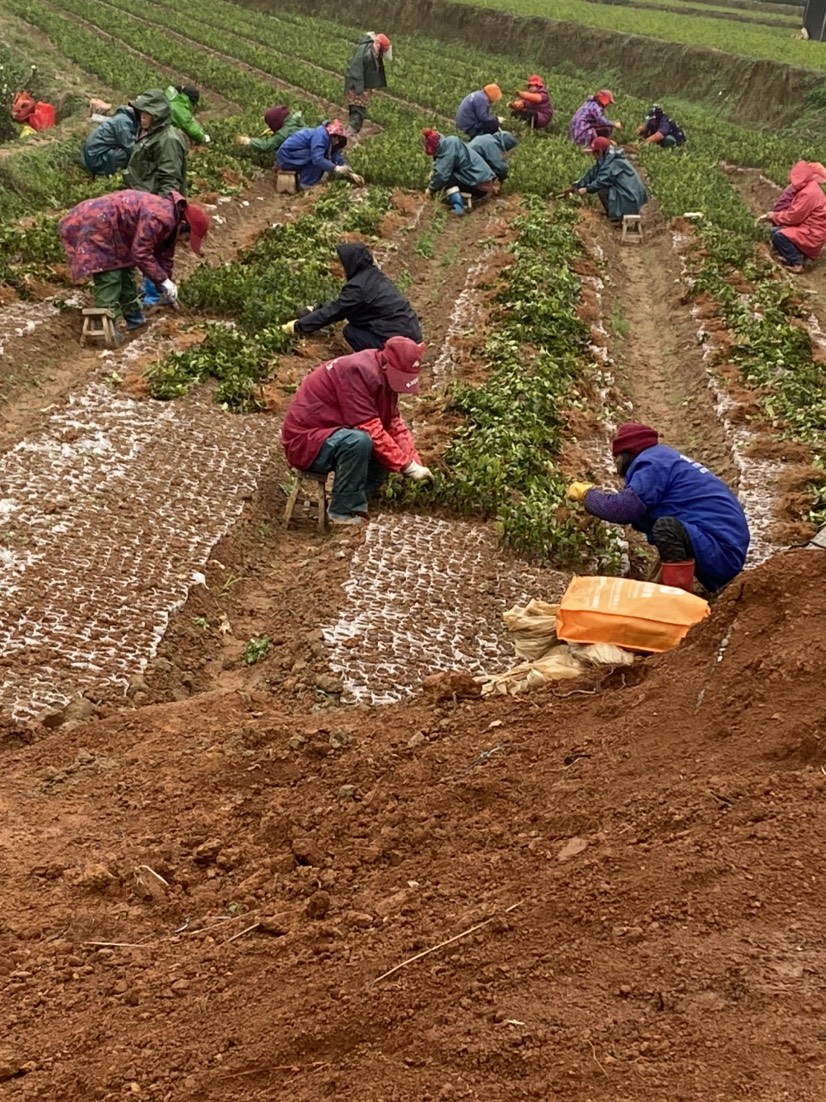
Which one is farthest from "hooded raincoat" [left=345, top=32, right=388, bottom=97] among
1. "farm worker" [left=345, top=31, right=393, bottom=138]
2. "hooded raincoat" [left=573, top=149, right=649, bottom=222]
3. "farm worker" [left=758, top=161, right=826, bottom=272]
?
"farm worker" [left=758, top=161, right=826, bottom=272]

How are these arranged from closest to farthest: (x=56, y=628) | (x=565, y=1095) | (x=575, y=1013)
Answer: (x=565, y=1095) → (x=575, y=1013) → (x=56, y=628)

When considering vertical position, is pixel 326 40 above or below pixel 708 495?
above

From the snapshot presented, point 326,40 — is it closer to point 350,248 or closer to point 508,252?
point 508,252

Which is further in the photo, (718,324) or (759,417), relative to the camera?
(718,324)

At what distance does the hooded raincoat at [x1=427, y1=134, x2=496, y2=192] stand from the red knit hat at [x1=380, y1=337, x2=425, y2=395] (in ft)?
35.5

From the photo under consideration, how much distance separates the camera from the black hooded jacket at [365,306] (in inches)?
384

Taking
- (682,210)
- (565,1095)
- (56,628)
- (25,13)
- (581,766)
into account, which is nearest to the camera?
(565,1095)

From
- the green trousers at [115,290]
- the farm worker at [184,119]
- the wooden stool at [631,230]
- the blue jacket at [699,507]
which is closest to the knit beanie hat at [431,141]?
the wooden stool at [631,230]

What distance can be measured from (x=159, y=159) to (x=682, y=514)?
27.4 feet

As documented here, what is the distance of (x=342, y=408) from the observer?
7.65 metres

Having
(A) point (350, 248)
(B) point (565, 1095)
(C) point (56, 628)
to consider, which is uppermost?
(A) point (350, 248)

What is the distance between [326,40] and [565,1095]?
37.4 metres

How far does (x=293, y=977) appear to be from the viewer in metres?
3.46

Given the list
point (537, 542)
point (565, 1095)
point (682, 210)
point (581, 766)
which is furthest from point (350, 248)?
point (682, 210)
